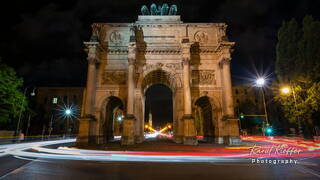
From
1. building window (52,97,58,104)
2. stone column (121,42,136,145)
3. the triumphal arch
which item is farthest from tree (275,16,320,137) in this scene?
building window (52,97,58,104)

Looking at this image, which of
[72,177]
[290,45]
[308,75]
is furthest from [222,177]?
[290,45]

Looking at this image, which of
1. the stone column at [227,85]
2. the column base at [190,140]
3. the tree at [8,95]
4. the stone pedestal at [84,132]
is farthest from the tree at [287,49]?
the tree at [8,95]

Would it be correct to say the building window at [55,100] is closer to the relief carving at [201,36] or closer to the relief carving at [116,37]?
the relief carving at [116,37]

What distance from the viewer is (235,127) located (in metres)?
20.5

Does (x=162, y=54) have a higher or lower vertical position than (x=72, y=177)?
higher

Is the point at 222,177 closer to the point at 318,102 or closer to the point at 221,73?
the point at 221,73

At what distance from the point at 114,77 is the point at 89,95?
148 inches

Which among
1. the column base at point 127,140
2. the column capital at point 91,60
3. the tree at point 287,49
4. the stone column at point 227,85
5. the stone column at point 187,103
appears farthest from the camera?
the tree at point 287,49

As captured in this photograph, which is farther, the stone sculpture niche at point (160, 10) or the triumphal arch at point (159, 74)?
the stone sculpture niche at point (160, 10)

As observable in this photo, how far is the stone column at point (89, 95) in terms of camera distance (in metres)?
20.1

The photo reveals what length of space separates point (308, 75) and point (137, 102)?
67.7 ft

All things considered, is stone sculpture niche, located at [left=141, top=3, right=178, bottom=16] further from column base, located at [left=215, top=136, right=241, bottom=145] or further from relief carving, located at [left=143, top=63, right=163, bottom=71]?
column base, located at [left=215, top=136, right=241, bottom=145]

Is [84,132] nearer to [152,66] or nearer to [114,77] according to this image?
[114,77]

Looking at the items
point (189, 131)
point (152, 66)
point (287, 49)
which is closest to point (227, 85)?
point (189, 131)
